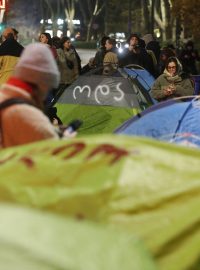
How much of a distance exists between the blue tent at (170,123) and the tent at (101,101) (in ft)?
10.5

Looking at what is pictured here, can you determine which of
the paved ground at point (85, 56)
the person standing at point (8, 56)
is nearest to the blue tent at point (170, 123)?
the person standing at point (8, 56)

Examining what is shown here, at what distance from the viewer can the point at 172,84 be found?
1220cm

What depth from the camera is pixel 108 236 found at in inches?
114

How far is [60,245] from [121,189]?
2.18ft

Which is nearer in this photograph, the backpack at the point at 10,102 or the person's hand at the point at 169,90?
the backpack at the point at 10,102

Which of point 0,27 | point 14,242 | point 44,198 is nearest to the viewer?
point 14,242

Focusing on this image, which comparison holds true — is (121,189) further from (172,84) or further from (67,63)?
(67,63)

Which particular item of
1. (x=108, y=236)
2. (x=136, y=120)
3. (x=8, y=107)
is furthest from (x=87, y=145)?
(x=136, y=120)

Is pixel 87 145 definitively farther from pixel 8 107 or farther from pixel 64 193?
pixel 8 107

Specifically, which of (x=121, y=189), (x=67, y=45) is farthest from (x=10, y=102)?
(x=67, y=45)

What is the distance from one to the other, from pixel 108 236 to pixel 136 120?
5.12 meters

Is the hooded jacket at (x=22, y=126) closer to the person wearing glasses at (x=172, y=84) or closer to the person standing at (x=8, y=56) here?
the person wearing glasses at (x=172, y=84)

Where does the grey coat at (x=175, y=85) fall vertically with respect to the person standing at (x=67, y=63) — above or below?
above

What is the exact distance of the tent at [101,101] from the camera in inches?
454
